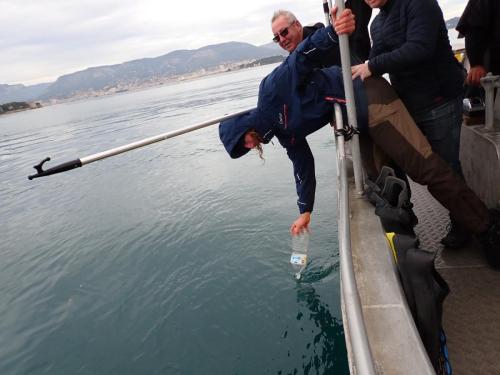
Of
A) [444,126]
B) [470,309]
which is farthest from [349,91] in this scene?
[470,309]

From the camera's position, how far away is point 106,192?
12.4 meters

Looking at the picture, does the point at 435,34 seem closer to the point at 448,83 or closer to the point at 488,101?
the point at 448,83

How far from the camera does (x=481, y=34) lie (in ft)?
11.0

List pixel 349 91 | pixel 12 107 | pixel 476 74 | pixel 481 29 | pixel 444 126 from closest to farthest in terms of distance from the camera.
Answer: pixel 349 91 < pixel 444 126 < pixel 481 29 < pixel 476 74 < pixel 12 107

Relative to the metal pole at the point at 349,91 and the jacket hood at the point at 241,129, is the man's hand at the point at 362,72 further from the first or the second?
the jacket hood at the point at 241,129

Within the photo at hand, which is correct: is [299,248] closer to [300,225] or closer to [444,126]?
[300,225]

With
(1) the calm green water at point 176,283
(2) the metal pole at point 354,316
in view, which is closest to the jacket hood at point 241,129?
(2) the metal pole at point 354,316

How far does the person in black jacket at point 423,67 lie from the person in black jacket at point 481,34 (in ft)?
2.65

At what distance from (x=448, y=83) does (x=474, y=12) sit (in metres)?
1.01

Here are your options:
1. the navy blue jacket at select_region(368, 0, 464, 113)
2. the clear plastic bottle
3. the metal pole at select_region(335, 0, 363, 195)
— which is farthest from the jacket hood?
the clear plastic bottle

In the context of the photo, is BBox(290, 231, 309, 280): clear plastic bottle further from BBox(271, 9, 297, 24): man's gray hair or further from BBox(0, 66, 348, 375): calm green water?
BBox(271, 9, 297, 24): man's gray hair

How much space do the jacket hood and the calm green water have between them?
102 inches

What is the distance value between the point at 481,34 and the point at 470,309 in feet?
8.06

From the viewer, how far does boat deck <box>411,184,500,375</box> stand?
2.11 m
